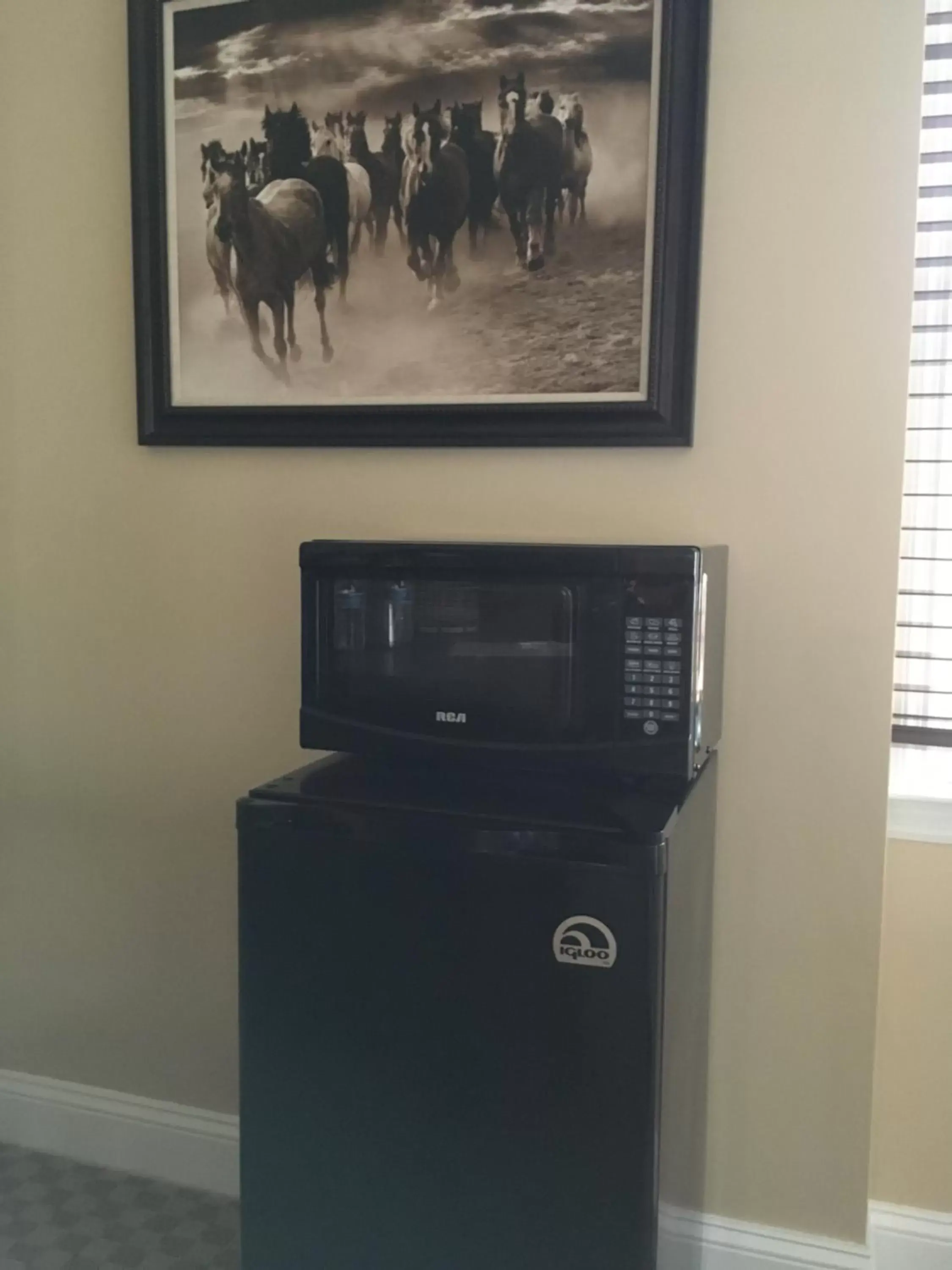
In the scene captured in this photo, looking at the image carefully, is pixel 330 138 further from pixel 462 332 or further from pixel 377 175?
pixel 462 332

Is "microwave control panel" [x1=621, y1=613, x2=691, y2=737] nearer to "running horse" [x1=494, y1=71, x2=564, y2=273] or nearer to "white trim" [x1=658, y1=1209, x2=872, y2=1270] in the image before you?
"running horse" [x1=494, y1=71, x2=564, y2=273]

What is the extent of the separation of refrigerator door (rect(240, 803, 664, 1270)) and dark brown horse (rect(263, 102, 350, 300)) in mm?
961

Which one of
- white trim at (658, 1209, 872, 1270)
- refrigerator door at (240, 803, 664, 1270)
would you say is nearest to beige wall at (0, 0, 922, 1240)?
white trim at (658, 1209, 872, 1270)

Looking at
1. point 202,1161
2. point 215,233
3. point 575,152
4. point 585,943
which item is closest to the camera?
point 585,943

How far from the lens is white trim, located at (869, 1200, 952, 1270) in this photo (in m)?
1.68

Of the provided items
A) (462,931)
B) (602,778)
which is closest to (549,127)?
(602,778)

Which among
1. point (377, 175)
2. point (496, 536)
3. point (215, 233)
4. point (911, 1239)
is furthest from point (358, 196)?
point (911, 1239)

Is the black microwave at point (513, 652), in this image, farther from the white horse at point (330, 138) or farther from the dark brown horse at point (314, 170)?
the white horse at point (330, 138)

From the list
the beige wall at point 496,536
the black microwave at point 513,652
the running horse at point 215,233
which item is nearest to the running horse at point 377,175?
the running horse at point 215,233

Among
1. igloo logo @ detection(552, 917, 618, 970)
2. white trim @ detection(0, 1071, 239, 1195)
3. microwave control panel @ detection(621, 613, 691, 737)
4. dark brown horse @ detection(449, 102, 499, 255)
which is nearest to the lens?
igloo logo @ detection(552, 917, 618, 970)

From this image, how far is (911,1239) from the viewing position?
1.69 metres

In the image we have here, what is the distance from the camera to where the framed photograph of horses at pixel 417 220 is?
1563mm

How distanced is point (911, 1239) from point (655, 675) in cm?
112

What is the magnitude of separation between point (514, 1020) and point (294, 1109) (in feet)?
1.01
